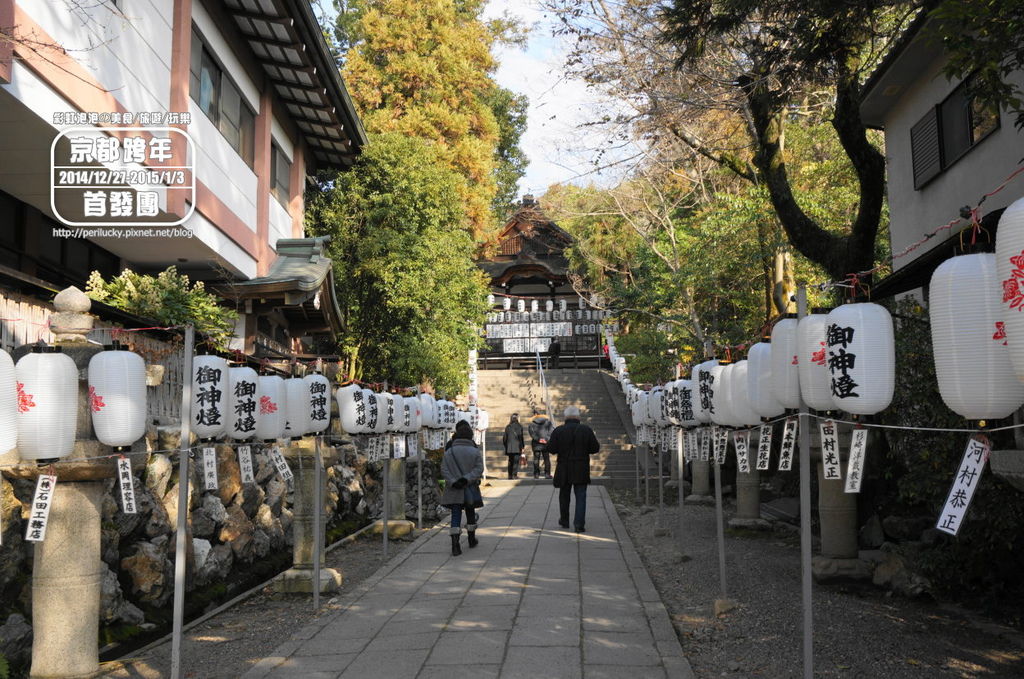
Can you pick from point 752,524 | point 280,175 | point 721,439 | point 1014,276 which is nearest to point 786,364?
point 1014,276

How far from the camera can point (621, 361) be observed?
32.3 m

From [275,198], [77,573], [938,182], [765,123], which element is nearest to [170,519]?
[77,573]

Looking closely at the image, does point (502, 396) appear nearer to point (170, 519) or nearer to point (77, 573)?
point (170, 519)

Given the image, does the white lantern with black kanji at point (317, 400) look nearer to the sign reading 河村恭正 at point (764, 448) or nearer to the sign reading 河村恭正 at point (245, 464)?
A: the sign reading 河村恭正 at point (245, 464)

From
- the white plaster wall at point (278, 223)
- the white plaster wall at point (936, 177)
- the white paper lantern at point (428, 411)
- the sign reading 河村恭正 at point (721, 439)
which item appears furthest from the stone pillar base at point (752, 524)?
the white plaster wall at point (278, 223)

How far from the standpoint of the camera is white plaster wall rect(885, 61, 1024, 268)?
10734mm

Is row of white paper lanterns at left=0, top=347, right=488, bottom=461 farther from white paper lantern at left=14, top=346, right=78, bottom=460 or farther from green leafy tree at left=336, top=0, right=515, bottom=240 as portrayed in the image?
green leafy tree at left=336, top=0, right=515, bottom=240

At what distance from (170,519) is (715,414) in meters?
5.98

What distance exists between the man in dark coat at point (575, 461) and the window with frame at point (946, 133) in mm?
6912

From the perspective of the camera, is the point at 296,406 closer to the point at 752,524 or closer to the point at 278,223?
the point at 752,524

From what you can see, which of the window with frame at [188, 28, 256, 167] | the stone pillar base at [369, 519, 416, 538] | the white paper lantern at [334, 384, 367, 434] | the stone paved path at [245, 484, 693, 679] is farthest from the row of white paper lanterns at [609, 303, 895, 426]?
the window with frame at [188, 28, 256, 167]

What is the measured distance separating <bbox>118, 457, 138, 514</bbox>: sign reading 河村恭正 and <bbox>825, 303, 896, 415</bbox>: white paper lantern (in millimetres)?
4905

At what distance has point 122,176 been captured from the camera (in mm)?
10484

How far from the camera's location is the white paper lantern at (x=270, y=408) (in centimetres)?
820
